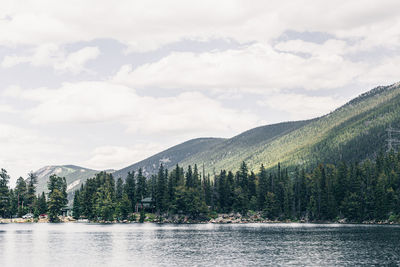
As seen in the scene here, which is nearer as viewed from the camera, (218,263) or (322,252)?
(218,263)

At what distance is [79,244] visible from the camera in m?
98.6

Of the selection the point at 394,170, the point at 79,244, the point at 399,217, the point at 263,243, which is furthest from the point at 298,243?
the point at 394,170

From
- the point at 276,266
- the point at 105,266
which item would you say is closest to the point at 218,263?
the point at 276,266

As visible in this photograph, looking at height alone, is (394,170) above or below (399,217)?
above

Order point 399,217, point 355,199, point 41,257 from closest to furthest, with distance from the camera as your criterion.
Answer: point 41,257 → point 399,217 → point 355,199

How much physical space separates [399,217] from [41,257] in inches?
5622

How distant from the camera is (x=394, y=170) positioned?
198 metres

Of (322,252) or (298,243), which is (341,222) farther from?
(322,252)

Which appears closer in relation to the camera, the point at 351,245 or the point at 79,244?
the point at 351,245

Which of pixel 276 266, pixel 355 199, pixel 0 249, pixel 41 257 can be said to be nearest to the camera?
pixel 276 266

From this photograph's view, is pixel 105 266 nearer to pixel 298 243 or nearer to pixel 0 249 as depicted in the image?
pixel 0 249

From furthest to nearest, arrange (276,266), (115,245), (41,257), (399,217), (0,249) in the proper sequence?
1. (399,217)
2. (115,245)
3. (0,249)
4. (41,257)
5. (276,266)

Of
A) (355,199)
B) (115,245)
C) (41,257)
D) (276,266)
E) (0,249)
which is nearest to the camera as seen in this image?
(276,266)

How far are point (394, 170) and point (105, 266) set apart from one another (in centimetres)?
16304
